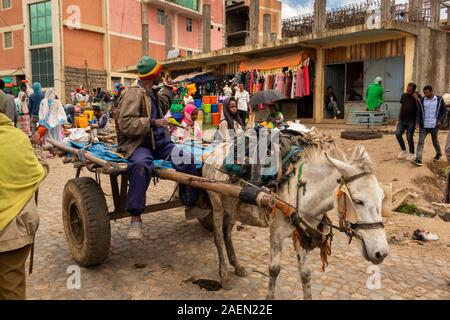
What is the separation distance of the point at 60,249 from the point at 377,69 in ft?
42.7

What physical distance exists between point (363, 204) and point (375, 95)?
1168 cm

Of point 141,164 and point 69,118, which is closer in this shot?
point 141,164

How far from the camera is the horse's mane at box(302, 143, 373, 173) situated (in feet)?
9.36

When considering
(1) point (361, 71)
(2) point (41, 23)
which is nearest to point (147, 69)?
(1) point (361, 71)

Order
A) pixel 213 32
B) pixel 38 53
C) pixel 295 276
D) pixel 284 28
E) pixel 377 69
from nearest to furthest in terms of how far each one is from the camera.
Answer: pixel 295 276 < pixel 377 69 < pixel 284 28 < pixel 38 53 < pixel 213 32

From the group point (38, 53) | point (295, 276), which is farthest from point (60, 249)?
point (38, 53)

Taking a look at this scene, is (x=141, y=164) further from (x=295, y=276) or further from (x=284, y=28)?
(x=284, y=28)

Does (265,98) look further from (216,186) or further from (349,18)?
(349,18)

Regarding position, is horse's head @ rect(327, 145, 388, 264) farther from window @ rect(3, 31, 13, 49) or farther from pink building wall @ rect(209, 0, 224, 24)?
pink building wall @ rect(209, 0, 224, 24)

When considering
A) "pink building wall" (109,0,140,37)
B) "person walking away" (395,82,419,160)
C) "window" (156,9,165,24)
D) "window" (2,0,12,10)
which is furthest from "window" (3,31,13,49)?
"person walking away" (395,82,419,160)

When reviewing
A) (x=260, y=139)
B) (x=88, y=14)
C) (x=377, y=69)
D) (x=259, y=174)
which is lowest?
(x=259, y=174)

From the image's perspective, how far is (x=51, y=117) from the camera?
487 inches

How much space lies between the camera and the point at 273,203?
2.80 metres

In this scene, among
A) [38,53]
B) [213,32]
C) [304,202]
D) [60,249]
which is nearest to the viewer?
[304,202]
